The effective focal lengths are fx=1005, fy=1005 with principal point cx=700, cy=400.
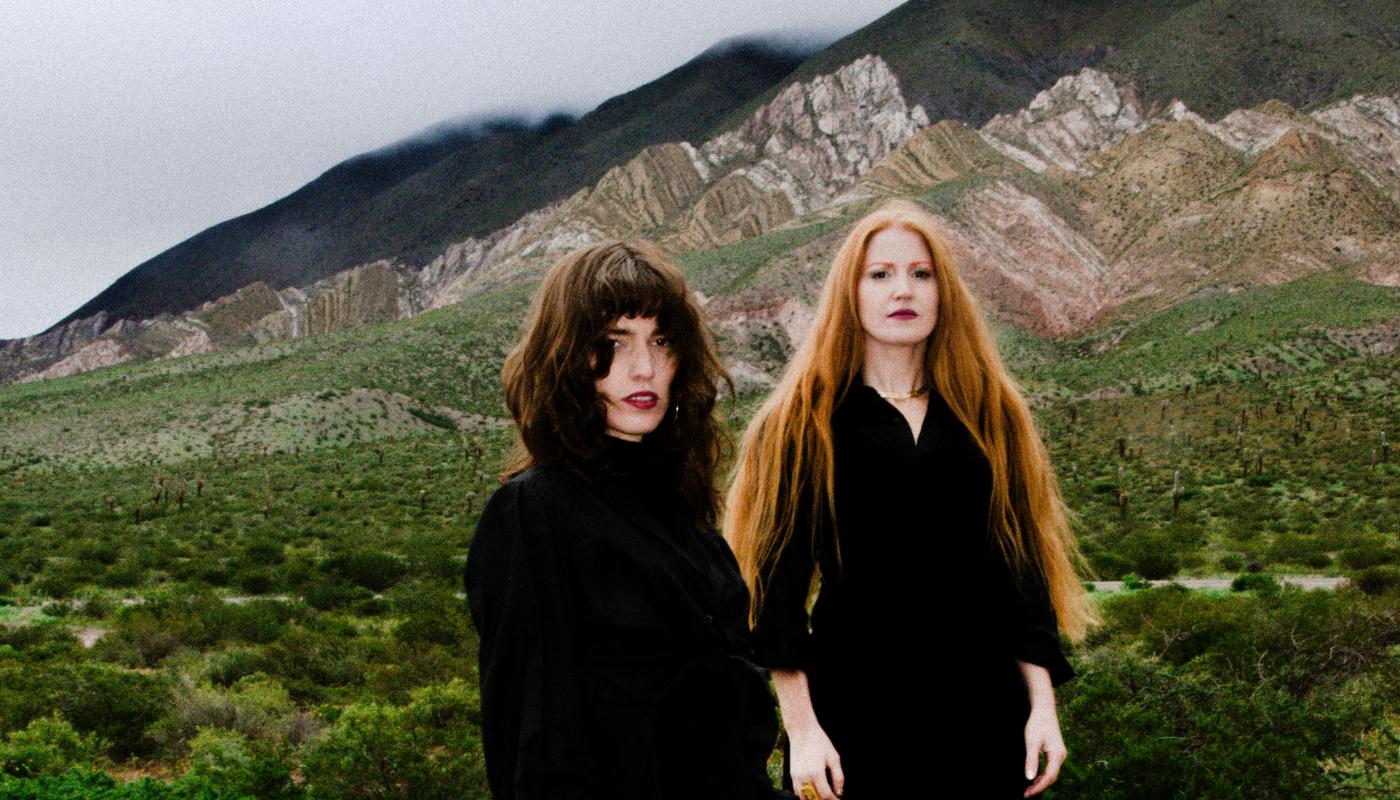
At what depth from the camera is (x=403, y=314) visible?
407 ft

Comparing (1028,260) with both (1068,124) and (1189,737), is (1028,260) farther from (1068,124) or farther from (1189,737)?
(1189,737)

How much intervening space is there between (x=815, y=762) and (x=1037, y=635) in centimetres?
74

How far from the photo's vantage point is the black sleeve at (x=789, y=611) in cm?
271

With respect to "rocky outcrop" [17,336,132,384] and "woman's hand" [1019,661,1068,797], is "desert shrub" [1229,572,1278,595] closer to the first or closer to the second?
"woman's hand" [1019,661,1068,797]

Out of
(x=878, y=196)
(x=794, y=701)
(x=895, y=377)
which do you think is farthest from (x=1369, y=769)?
(x=878, y=196)

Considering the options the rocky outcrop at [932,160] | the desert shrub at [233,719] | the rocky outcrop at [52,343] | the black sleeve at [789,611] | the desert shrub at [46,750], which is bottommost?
the desert shrub at [233,719]

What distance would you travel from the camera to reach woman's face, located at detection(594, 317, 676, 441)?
2.25m

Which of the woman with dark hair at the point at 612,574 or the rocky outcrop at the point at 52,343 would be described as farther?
the rocky outcrop at the point at 52,343

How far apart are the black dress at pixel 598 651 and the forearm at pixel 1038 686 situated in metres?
1.00

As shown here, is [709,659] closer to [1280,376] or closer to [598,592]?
[598,592]

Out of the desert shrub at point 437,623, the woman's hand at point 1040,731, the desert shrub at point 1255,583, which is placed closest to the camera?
the woman's hand at point 1040,731

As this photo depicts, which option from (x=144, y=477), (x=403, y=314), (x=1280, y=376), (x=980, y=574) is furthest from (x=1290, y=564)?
(x=403, y=314)

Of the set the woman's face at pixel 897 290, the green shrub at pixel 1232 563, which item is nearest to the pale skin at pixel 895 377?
the woman's face at pixel 897 290

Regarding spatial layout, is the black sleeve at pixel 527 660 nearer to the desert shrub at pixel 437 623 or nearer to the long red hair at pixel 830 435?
the long red hair at pixel 830 435
